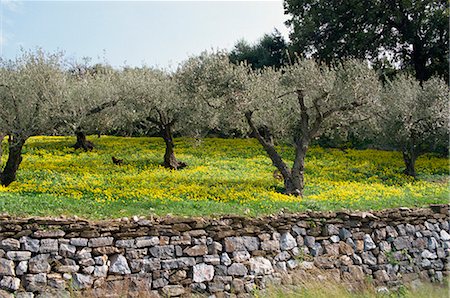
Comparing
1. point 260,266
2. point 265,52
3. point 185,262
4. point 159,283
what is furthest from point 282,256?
point 265,52

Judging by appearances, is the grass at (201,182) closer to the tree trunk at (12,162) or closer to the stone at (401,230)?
the tree trunk at (12,162)

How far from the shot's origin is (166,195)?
45.4 feet

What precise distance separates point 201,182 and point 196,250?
751 cm

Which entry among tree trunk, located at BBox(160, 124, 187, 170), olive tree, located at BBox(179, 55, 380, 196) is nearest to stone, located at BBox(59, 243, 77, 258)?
olive tree, located at BBox(179, 55, 380, 196)

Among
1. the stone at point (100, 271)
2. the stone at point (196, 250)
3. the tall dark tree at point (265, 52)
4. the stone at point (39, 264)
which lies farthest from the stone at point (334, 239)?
the tall dark tree at point (265, 52)

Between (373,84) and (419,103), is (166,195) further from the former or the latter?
(419,103)

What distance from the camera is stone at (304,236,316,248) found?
1120 cm

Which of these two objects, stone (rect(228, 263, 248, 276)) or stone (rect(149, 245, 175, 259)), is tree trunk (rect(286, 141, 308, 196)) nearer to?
stone (rect(228, 263, 248, 276))

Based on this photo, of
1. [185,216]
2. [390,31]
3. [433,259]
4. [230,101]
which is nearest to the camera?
[185,216]

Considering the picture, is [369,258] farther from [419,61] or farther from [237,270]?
[419,61]

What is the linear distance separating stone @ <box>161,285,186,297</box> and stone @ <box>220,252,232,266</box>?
1.08 meters

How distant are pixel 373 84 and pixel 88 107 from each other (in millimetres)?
12343

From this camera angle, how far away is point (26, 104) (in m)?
16.0

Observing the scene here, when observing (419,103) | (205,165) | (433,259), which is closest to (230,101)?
(205,165)
